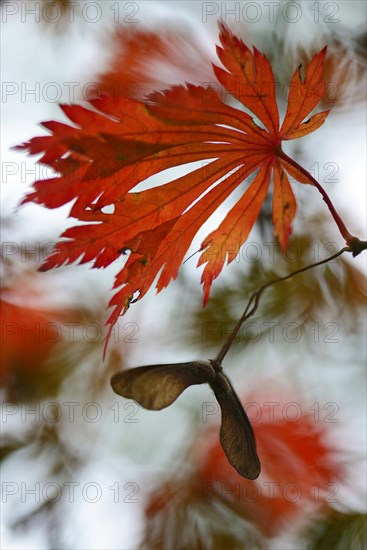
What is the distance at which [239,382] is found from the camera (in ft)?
3.57

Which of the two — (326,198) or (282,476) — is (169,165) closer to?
(326,198)

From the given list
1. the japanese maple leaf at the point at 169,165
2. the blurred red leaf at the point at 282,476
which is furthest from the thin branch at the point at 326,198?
the blurred red leaf at the point at 282,476

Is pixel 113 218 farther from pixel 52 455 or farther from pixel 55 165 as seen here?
pixel 52 455

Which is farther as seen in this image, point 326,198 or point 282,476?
point 282,476

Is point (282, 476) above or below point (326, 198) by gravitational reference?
below

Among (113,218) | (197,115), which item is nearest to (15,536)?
(113,218)

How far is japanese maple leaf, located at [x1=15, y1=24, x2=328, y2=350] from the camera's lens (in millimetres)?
512

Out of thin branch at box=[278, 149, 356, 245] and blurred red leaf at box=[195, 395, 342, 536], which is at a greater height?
thin branch at box=[278, 149, 356, 245]

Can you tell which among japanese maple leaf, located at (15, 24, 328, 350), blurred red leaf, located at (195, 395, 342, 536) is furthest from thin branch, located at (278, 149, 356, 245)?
blurred red leaf, located at (195, 395, 342, 536)

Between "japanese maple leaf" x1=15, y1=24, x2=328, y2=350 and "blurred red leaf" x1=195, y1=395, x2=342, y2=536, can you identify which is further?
"blurred red leaf" x1=195, y1=395, x2=342, y2=536

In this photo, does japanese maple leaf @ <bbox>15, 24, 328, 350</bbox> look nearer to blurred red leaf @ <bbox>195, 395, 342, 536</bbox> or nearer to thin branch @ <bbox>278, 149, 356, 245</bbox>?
thin branch @ <bbox>278, 149, 356, 245</bbox>

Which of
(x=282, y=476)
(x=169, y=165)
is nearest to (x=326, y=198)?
(x=169, y=165)

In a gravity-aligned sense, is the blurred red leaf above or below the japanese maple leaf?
below

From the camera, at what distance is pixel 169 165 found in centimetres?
58
